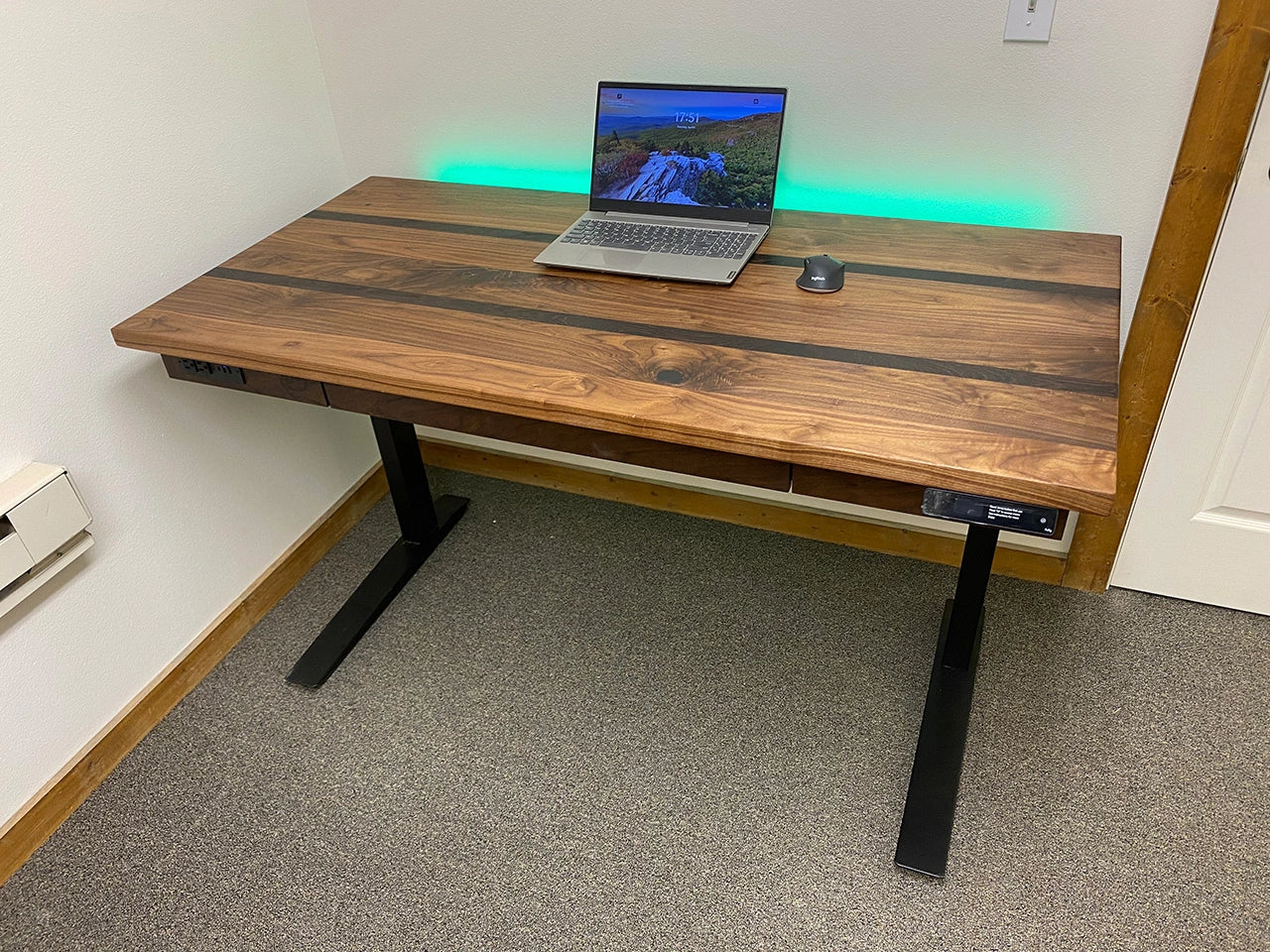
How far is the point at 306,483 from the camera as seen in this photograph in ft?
7.20

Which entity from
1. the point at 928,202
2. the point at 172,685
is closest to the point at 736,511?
the point at 928,202

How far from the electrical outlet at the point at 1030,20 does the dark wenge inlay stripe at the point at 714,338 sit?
640 millimetres

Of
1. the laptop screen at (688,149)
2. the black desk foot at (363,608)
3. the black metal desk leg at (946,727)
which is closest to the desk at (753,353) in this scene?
the black metal desk leg at (946,727)

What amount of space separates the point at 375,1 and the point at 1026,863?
2053 millimetres

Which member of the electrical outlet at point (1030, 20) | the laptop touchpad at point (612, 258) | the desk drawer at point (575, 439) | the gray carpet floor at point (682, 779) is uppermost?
the electrical outlet at point (1030, 20)

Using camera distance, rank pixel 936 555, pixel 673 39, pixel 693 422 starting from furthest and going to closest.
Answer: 1. pixel 936 555
2. pixel 673 39
3. pixel 693 422

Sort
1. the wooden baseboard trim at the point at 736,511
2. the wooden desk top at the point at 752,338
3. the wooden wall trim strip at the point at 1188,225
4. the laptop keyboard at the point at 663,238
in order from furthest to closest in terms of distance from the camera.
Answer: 1. the wooden baseboard trim at the point at 736,511
2. the laptop keyboard at the point at 663,238
3. the wooden wall trim strip at the point at 1188,225
4. the wooden desk top at the point at 752,338

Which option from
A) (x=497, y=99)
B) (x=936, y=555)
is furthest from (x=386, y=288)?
(x=936, y=555)

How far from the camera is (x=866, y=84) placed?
5.28 feet

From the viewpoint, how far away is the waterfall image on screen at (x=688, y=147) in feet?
5.29

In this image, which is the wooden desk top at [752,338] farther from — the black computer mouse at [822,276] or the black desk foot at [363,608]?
the black desk foot at [363,608]

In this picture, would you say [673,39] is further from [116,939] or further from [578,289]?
[116,939]

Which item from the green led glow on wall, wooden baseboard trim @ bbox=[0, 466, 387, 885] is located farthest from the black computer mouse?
wooden baseboard trim @ bbox=[0, 466, 387, 885]

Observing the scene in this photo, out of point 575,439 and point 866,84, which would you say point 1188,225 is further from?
point 575,439
